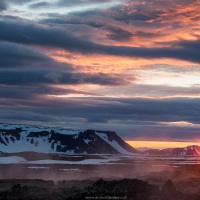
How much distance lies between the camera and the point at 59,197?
5341 cm

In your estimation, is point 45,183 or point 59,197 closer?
point 59,197

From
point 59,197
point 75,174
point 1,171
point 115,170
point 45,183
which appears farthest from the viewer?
point 115,170

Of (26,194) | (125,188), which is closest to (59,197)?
(26,194)

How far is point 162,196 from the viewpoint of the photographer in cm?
4878

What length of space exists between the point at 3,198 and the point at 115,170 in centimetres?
9652

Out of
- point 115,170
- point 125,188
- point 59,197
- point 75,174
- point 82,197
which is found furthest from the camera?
point 115,170

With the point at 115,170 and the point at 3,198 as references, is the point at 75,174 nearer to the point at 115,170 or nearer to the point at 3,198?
the point at 115,170

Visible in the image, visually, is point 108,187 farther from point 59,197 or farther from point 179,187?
point 179,187

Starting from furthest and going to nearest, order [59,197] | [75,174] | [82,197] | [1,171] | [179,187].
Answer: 1. [1,171]
2. [75,174]
3. [179,187]
4. [59,197]
5. [82,197]

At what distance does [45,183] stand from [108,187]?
2204cm

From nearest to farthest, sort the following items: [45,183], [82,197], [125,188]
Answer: [82,197], [125,188], [45,183]

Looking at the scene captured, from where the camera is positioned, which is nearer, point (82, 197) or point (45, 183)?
point (82, 197)

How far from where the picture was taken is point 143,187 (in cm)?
5141

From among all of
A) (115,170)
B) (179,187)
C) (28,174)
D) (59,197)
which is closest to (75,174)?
(28,174)
